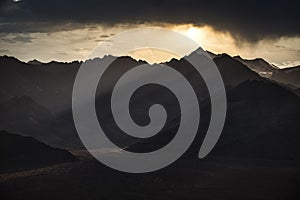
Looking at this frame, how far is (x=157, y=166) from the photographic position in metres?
72.8

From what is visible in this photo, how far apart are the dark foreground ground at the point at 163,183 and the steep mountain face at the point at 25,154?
1031cm

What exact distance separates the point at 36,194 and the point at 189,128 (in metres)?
58.9

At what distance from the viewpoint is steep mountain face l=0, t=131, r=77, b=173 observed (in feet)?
268

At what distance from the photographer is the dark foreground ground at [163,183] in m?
50.8

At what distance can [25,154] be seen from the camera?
87312 mm

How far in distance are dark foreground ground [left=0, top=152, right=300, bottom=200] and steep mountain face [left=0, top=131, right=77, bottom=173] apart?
1031 centimetres

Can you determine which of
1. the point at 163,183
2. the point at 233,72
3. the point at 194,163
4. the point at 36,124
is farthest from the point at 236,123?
the point at 233,72

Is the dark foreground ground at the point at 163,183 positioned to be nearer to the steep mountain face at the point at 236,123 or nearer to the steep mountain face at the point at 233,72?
the steep mountain face at the point at 236,123

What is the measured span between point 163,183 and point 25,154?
128 ft

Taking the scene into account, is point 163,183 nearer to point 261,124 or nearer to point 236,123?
point 261,124

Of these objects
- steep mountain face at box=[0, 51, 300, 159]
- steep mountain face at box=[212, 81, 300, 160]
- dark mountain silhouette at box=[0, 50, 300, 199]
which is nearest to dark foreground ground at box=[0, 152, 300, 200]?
dark mountain silhouette at box=[0, 50, 300, 199]

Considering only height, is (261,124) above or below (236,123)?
below

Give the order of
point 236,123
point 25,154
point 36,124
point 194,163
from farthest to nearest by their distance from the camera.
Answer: point 36,124
point 236,123
point 25,154
point 194,163

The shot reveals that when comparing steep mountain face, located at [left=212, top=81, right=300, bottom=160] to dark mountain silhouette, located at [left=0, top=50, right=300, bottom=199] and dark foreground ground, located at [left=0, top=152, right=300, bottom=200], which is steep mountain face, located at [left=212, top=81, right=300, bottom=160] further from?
dark foreground ground, located at [left=0, top=152, right=300, bottom=200]
